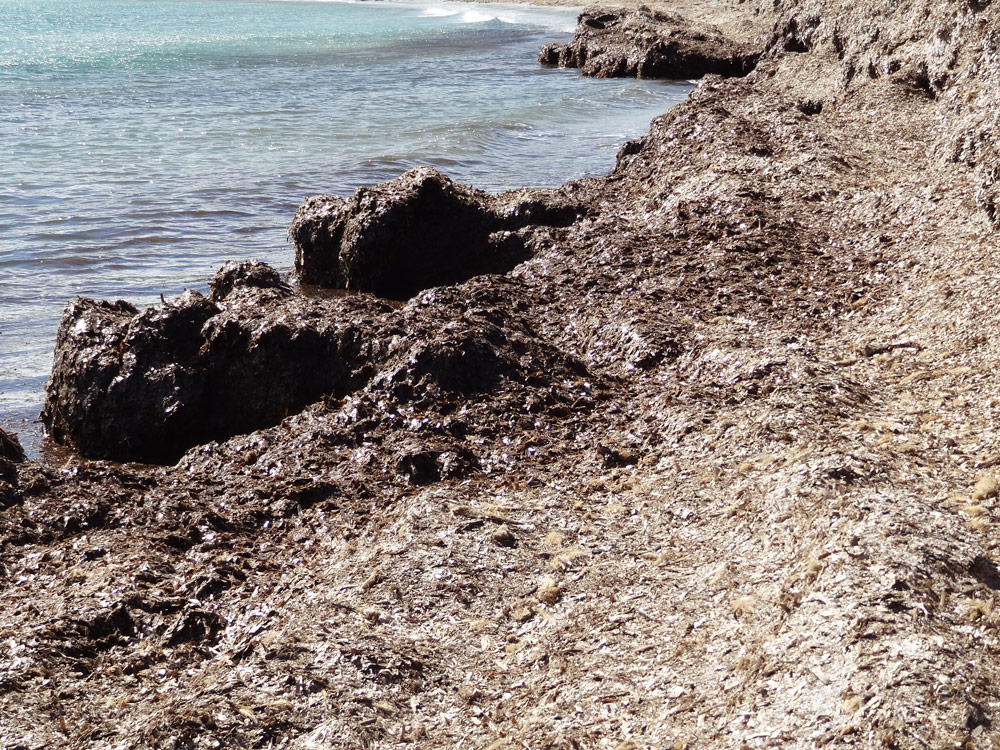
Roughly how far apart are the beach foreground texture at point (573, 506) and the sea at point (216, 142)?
89.1 inches

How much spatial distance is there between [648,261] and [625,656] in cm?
376

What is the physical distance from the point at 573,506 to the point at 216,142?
13.0 m

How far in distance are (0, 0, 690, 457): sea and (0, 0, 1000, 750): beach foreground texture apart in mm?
2263

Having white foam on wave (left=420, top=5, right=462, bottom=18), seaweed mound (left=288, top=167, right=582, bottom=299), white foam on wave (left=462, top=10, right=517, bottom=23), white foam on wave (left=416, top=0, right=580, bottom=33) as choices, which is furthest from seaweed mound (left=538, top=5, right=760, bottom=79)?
white foam on wave (left=420, top=5, right=462, bottom=18)

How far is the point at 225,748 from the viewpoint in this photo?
9.29 feet

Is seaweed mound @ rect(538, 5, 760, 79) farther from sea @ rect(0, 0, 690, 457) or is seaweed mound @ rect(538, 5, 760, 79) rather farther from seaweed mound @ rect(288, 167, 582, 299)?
seaweed mound @ rect(288, 167, 582, 299)

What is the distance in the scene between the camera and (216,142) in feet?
50.0

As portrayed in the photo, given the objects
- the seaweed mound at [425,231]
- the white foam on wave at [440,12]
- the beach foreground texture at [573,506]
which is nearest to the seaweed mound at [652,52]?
the seaweed mound at [425,231]

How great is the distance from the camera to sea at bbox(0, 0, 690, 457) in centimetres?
922

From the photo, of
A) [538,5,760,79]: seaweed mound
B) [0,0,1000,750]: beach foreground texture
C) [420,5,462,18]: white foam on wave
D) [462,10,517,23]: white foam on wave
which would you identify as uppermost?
[420,5,462,18]: white foam on wave

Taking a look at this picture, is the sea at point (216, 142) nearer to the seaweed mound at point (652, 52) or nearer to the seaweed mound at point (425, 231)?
the seaweed mound at point (652, 52)

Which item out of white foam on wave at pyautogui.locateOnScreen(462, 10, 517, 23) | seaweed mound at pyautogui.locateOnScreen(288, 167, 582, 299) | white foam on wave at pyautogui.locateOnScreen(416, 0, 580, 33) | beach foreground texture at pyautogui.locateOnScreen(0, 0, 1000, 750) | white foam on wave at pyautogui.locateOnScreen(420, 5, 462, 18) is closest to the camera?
beach foreground texture at pyautogui.locateOnScreen(0, 0, 1000, 750)

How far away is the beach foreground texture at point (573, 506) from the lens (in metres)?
2.89

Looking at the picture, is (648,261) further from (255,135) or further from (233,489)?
(255,135)
